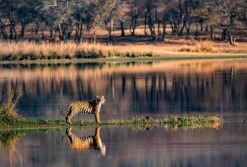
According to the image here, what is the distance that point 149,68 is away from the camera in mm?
54906

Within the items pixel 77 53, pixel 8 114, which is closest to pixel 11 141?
pixel 8 114

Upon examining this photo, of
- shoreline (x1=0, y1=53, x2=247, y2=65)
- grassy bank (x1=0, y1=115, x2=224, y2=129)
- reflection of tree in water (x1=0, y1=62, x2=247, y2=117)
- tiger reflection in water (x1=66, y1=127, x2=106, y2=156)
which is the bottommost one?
shoreline (x1=0, y1=53, x2=247, y2=65)

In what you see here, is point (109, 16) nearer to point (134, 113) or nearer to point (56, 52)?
point (56, 52)

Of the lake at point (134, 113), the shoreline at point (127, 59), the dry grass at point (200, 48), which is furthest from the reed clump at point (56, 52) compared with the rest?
the lake at point (134, 113)

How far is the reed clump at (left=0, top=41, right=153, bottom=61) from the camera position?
224ft

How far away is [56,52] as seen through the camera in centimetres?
6875

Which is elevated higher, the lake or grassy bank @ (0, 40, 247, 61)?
the lake

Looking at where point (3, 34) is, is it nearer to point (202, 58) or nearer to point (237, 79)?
point (202, 58)

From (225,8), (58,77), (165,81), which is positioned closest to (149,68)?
(58,77)

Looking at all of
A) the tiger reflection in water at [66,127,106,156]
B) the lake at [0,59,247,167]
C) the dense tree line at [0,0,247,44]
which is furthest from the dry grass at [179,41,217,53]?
the tiger reflection in water at [66,127,106,156]

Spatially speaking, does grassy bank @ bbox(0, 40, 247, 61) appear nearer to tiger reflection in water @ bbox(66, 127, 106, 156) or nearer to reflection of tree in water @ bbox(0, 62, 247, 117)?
reflection of tree in water @ bbox(0, 62, 247, 117)

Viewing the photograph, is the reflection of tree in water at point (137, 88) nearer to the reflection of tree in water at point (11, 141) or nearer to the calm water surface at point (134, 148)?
the reflection of tree in water at point (11, 141)

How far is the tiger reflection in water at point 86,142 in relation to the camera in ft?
67.2

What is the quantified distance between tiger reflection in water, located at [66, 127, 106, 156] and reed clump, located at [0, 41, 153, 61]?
45900 millimetres
